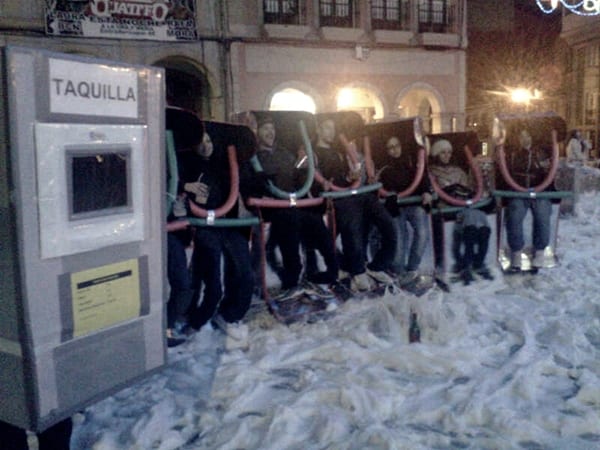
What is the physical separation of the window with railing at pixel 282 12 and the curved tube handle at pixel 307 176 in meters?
13.6

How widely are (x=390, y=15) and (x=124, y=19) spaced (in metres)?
8.18

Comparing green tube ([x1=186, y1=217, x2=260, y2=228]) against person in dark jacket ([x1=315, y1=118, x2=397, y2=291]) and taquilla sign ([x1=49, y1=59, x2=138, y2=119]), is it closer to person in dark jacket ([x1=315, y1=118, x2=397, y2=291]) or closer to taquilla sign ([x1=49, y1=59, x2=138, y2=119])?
person in dark jacket ([x1=315, y1=118, x2=397, y2=291])

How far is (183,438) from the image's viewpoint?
362 cm

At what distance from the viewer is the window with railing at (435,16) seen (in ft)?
68.4

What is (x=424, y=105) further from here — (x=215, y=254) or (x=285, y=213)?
(x=215, y=254)

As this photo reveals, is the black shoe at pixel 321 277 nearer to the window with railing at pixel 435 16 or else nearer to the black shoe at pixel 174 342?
the black shoe at pixel 174 342

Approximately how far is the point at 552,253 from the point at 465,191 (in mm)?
1340

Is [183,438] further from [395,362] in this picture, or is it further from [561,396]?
[561,396]

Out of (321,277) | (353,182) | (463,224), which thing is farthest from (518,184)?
(321,277)

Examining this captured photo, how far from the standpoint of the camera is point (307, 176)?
603 cm

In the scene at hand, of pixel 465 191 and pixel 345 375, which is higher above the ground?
pixel 465 191

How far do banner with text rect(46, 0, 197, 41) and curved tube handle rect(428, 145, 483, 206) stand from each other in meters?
11.9

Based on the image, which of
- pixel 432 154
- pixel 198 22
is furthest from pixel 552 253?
pixel 198 22

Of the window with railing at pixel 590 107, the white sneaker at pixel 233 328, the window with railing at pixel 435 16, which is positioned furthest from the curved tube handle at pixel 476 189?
Answer: the window with railing at pixel 590 107
